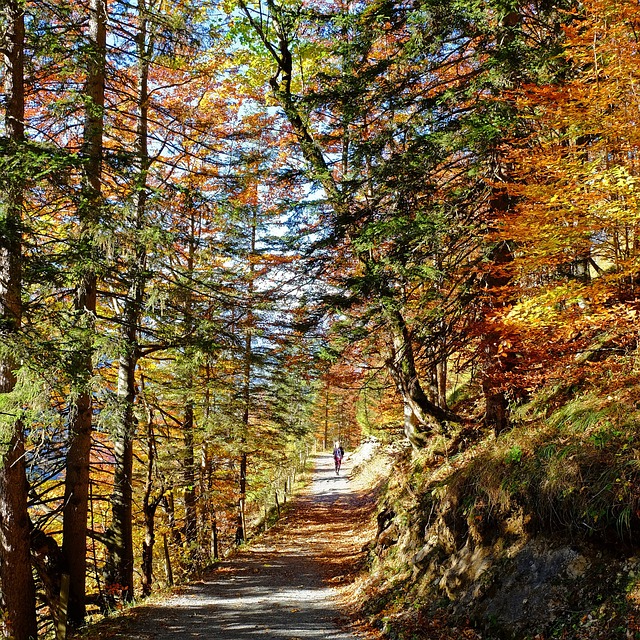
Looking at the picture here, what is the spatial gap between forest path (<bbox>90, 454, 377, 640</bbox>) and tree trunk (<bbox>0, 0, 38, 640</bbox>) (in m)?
1.34

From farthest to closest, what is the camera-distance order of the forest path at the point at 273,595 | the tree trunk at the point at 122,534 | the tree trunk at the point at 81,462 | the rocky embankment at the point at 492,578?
the tree trunk at the point at 122,534 → the tree trunk at the point at 81,462 → the forest path at the point at 273,595 → the rocky embankment at the point at 492,578

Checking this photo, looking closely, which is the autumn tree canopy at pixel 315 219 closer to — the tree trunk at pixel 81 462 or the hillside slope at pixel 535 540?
the tree trunk at pixel 81 462

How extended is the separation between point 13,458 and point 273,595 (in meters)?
5.97

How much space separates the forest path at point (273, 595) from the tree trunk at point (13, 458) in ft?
4.39

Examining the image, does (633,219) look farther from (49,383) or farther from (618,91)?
(49,383)

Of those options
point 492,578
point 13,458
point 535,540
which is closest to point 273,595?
point 492,578

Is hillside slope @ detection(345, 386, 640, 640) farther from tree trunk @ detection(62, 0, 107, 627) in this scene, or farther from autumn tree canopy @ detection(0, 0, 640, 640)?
tree trunk @ detection(62, 0, 107, 627)

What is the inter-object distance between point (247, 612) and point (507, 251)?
8.04 m

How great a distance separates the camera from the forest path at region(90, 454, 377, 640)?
25.1 feet

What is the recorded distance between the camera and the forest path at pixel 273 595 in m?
7.66

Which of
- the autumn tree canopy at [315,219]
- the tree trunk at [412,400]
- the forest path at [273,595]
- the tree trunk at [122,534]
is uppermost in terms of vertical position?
the autumn tree canopy at [315,219]

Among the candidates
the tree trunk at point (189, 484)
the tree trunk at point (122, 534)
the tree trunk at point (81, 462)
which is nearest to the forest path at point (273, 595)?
the tree trunk at point (122, 534)

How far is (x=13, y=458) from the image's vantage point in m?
6.76

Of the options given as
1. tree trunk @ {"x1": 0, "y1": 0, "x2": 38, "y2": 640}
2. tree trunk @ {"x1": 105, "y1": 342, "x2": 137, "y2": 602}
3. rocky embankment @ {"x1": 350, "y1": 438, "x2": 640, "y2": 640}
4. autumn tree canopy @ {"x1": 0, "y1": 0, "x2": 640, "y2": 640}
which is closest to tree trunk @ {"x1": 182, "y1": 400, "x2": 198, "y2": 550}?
autumn tree canopy @ {"x1": 0, "y1": 0, "x2": 640, "y2": 640}
